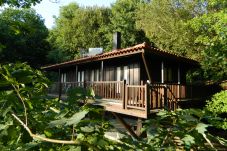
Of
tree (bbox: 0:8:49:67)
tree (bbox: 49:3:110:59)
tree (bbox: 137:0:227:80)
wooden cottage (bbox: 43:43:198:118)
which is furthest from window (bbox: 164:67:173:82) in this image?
tree (bbox: 49:3:110:59)

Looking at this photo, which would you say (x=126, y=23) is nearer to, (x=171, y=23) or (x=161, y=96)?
(x=171, y=23)

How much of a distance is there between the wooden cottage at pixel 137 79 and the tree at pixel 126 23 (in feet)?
68.9

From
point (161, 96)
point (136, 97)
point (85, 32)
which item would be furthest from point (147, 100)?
point (85, 32)

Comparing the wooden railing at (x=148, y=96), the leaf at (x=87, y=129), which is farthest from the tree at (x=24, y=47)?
the leaf at (x=87, y=129)

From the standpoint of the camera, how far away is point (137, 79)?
1488 centimetres

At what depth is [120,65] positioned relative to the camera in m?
16.1

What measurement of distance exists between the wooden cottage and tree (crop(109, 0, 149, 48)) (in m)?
21.0

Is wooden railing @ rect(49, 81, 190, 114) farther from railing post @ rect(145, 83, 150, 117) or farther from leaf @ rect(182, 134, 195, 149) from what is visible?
leaf @ rect(182, 134, 195, 149)

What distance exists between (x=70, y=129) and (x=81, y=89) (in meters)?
0.34

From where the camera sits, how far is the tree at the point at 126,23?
41.8 metres

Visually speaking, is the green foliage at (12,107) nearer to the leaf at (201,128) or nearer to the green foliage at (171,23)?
the leaf at (201,128)

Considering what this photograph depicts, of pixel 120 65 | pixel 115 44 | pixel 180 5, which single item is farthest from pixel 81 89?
pixel 180 5

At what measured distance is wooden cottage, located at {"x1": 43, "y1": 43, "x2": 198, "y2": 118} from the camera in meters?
10.1

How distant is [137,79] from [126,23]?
1188 inches
